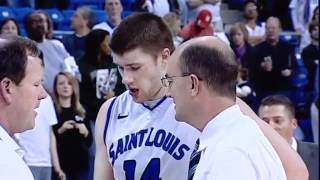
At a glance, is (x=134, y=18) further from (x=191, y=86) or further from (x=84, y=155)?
(x=84, y=155)

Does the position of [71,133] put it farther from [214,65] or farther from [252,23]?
[214,65]

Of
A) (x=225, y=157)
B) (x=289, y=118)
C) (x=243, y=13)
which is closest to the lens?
(x=225, y=157)

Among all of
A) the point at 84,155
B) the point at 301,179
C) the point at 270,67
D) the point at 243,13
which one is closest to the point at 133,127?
the point at 301,179

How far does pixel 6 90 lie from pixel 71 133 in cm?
515

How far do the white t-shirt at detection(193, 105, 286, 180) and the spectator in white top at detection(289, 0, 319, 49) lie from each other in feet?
31.1

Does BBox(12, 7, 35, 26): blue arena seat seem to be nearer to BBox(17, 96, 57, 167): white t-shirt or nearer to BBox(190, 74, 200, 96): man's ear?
BBox(17, 96, 57, 167): white t-shirt

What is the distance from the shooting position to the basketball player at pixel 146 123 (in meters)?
3.73

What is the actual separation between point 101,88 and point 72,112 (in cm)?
50

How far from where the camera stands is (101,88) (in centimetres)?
842

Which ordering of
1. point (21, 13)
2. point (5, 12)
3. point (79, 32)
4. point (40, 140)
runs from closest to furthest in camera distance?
point (40, 140) → point (79, 32) → point (5, 12) → point (21, 13)

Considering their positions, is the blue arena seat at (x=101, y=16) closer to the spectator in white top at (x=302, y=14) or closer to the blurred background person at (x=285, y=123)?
the spectator in white top at (x=302, y=14)

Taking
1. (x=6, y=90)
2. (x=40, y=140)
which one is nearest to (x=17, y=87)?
(x=6, y=90)

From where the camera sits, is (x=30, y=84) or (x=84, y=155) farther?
(x=84, y=155)

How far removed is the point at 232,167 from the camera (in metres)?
2.64
